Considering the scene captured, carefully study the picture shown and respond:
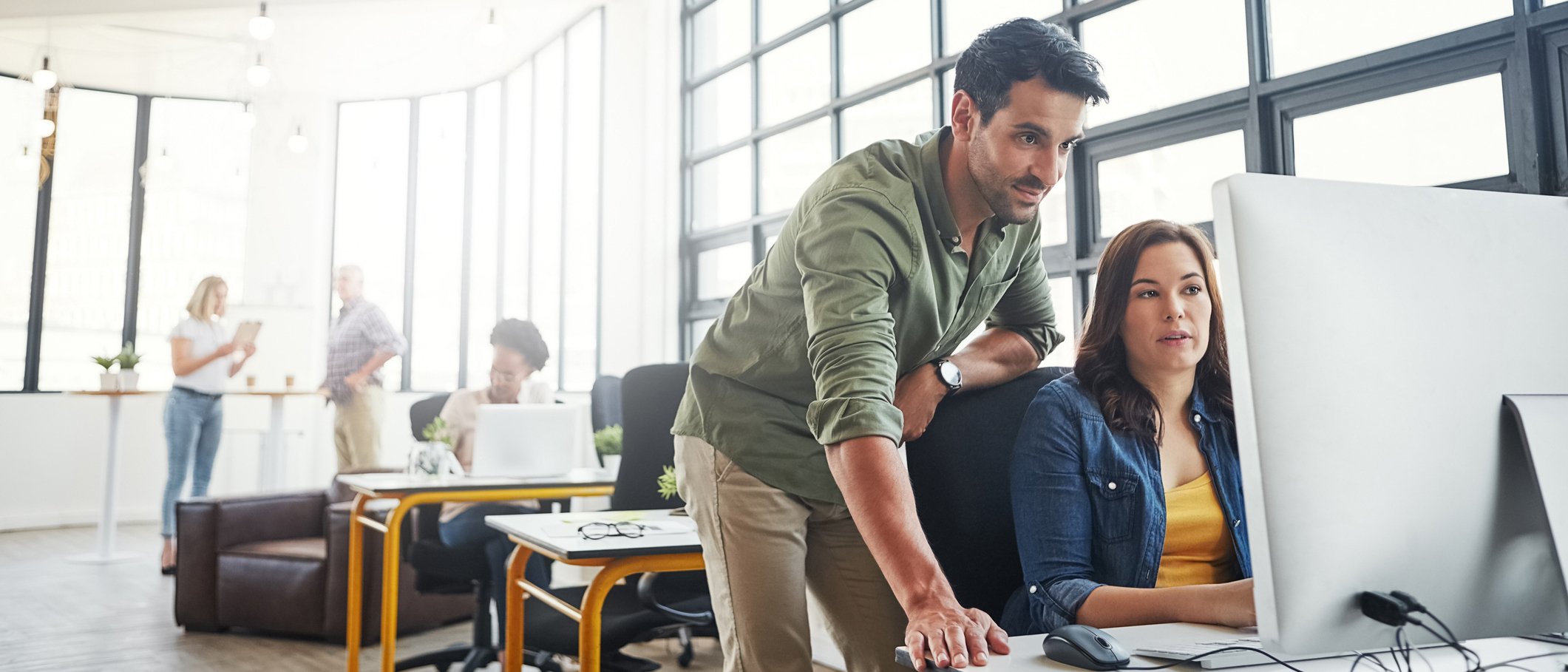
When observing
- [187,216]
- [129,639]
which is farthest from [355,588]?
[187,216]

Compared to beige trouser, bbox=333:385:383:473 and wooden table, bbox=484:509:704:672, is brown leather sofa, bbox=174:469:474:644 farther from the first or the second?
wooden table, bbox=484:509:704:672

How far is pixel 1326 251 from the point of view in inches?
29.8

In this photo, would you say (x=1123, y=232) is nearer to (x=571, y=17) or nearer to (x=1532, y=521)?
(x=1532, y=521)

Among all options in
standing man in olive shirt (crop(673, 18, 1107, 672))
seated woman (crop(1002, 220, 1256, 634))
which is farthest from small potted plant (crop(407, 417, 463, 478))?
seated woman (crop(1002, 220, 1256, 634))

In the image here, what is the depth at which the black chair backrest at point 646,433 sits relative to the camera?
104 inches

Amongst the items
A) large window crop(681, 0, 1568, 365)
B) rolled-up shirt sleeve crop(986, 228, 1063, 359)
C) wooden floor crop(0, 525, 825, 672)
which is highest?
large window crop(681, 0, 1568, 365)

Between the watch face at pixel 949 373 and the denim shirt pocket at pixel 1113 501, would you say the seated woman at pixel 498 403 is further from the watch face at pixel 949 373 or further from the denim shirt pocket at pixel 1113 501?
the denim shirt pocket at pixel 1113 501

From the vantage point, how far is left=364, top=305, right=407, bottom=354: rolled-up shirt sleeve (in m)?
5.53

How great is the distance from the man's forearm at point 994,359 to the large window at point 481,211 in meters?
4.26

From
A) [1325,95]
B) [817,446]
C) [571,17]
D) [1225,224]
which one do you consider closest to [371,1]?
[571,17]

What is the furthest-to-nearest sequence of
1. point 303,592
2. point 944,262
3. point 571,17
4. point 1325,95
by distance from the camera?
point 571,17
point 303,592
point 1325,95
point 944,262

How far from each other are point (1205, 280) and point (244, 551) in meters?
3.69

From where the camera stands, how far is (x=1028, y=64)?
1.13m

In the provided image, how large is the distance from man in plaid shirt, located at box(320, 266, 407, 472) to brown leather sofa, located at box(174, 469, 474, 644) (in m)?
1.28
